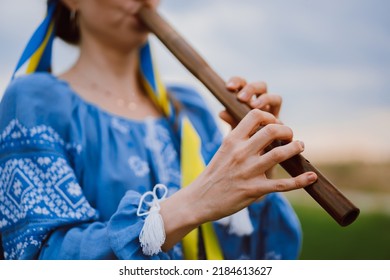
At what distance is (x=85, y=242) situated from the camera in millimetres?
879

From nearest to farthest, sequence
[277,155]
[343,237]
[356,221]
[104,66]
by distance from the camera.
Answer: [277,155], [104,66], [356,221], [343,237]

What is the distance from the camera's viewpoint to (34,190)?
3.04 feet

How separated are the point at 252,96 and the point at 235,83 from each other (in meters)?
0.04

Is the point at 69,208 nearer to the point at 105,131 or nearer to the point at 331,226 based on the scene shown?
the point at 105,131

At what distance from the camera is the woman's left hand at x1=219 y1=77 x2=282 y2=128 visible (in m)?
0.94

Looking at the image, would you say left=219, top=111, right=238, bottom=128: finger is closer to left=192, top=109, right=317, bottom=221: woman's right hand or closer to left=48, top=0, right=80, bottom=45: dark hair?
left=192, top=109, right=317, bottom=221: woman's right hand

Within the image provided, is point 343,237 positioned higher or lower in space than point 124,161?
lower

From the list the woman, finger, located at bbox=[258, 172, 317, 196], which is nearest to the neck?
the woman

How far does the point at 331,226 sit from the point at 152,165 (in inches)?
50.3

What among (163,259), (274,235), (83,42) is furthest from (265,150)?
(83,42)

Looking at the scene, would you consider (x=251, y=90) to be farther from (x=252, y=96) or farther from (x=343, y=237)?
(x=343, y=237)

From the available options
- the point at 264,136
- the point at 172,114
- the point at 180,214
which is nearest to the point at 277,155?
the point at 264,136

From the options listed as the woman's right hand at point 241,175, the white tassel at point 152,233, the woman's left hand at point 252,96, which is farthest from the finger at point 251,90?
the white tassel at point 152,233
